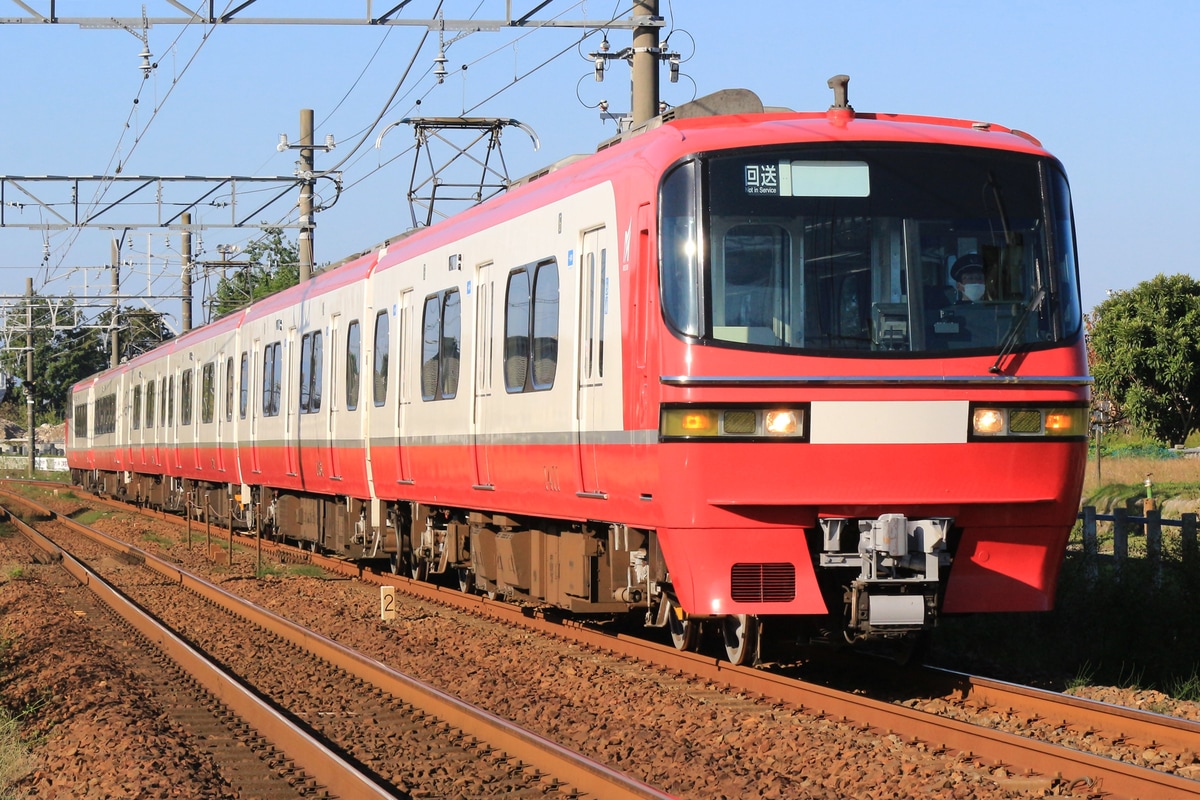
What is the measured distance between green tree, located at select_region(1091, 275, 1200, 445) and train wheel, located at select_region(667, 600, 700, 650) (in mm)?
33840

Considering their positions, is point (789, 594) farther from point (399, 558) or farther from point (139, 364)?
point (139, 364)

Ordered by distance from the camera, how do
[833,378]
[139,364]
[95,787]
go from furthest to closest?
[139,364]
[833,378]
[95,787]

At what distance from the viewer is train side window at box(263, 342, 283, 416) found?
20062 millimetres

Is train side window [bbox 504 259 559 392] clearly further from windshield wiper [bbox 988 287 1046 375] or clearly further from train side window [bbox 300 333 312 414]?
train side window [bbox 300 333 312 414]

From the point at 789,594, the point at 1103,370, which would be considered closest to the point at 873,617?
the point at 789,594

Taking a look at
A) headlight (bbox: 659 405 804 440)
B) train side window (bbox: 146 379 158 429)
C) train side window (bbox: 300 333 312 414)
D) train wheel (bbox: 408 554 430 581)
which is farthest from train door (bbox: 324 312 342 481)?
train side window (bbox: 146 379 158 429)

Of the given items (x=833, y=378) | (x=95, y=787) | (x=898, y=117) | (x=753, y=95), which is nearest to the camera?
(x=95, y=787)

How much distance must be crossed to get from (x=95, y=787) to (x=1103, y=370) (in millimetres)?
39219

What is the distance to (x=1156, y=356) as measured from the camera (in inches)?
1629

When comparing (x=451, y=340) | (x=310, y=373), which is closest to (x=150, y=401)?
(x=310, y=373)

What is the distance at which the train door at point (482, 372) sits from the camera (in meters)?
11.6

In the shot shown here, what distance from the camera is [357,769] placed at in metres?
7.18

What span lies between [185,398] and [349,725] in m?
20.2

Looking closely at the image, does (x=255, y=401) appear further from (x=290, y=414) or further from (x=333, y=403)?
(x=333, y=403)
